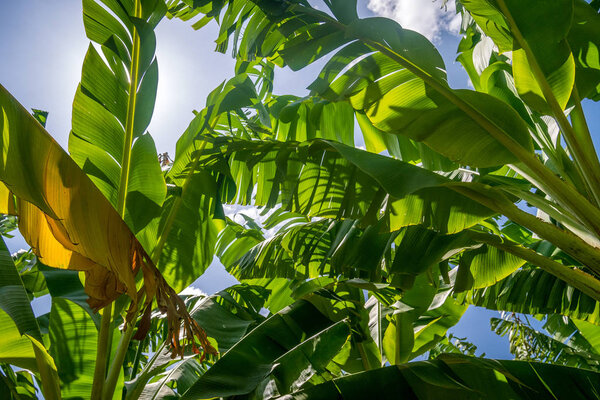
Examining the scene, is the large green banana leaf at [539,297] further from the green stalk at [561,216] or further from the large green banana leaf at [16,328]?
the large green banana leaf at [16,328]

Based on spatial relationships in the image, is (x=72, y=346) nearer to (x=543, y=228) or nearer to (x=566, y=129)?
(x=543, y=228)

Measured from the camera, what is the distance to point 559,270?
49.8 inches

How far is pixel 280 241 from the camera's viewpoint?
220 cm

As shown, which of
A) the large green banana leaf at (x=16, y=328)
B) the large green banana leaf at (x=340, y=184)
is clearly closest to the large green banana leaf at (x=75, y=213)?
the large green banana leaf at (x=16, y=328)

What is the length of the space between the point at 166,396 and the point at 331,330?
74 centimetres

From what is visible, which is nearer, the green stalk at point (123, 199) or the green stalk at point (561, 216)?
the green stalk at point (561, 216)

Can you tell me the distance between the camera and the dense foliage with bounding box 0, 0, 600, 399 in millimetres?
1144

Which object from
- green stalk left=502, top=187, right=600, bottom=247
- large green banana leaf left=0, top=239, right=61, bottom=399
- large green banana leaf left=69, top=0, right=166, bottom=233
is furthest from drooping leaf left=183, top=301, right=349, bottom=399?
green stalk left=502, top=187, right=600, bottom=247

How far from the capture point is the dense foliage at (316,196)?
1144 mm

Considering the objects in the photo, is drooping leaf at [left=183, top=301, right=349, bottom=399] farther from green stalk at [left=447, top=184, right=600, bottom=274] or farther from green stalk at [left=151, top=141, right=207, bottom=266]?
green stalk at [left=447, top=184, right=600, bottom=274]

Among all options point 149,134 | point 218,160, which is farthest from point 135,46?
point 218,160

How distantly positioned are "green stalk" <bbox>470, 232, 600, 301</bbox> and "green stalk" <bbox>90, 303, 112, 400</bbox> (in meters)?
1.33

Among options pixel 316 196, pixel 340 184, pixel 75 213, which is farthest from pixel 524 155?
pixel 75 213

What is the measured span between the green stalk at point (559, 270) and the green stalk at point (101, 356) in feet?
4.36
